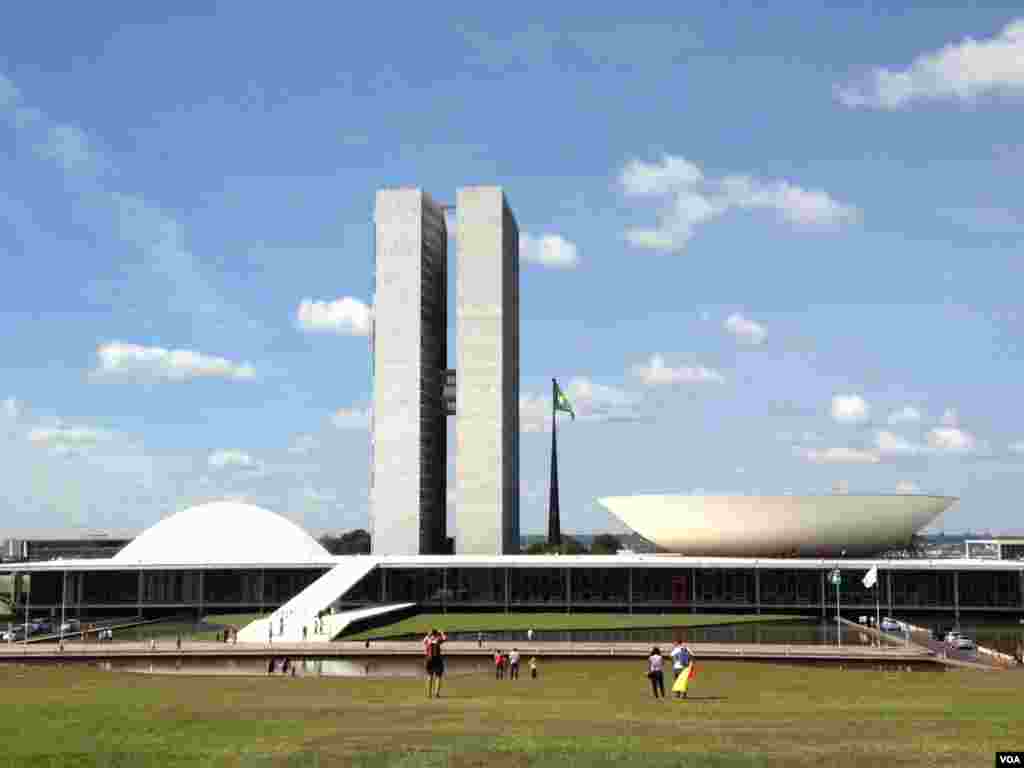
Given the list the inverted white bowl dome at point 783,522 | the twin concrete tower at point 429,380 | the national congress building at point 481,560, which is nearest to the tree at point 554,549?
the twin concrete tower at point 429,380

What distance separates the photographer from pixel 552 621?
8050cm

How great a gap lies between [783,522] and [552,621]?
66.4 feet

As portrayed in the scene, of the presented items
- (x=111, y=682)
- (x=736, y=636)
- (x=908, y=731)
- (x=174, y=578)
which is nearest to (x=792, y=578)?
(x=736, y=636)

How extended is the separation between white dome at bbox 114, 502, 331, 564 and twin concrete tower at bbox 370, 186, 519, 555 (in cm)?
1033

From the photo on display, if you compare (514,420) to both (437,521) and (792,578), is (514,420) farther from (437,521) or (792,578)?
(792,578)

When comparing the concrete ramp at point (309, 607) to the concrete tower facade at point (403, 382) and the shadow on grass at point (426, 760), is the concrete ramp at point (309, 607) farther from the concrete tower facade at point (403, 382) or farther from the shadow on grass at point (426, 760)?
the shadow on grass at point (426, 760)

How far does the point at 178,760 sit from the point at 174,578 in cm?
7900

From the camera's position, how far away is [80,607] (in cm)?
9419

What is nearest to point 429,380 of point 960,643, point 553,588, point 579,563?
point 553,588

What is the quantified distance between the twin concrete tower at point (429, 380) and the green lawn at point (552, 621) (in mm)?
19869

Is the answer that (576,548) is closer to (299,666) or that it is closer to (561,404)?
(561,404)

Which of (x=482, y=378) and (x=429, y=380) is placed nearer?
(x=482, y=378)

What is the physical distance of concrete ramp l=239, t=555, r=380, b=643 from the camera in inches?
2601

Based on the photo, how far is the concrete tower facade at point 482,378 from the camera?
361 ft
